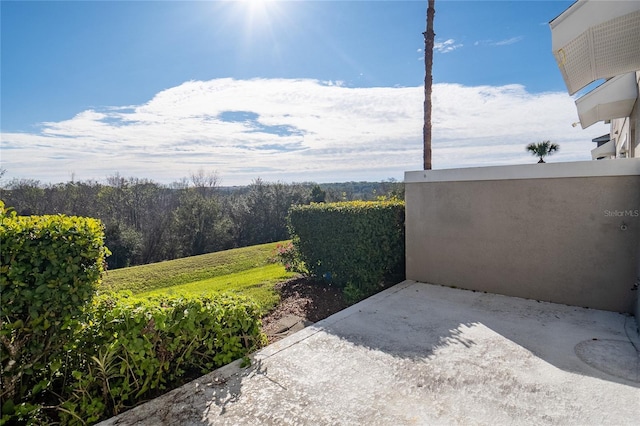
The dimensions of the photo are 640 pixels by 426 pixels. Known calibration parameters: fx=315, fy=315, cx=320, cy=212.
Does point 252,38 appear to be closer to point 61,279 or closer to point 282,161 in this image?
point 61,279

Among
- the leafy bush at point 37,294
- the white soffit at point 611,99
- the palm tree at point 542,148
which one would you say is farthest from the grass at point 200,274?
the palm tree at point 542,148

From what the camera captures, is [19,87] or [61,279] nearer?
[61,279]

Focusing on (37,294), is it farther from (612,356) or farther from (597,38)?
(597,38)

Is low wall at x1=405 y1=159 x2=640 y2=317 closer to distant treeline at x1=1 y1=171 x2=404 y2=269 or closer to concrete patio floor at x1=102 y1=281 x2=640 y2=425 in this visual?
concrete patio floor at x1=102 y1=281 x2=640 y2=425

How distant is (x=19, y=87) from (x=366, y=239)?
20.6ft

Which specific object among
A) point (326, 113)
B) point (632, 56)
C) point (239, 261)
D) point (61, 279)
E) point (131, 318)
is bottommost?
point (239, 261)

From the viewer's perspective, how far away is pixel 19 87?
4.44m

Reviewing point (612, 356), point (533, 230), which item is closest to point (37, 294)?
point (612, 356)

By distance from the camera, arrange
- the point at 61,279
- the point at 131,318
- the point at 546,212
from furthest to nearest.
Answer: the point at 546,212 < the point at 131,318 < the point at 61,279

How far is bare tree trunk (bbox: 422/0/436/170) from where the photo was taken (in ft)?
32.2

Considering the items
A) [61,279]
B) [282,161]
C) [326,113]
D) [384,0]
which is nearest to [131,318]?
[61,279]

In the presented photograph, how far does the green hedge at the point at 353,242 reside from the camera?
23.0 feet

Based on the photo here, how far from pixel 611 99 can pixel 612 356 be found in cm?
622

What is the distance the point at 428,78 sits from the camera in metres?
10.1
